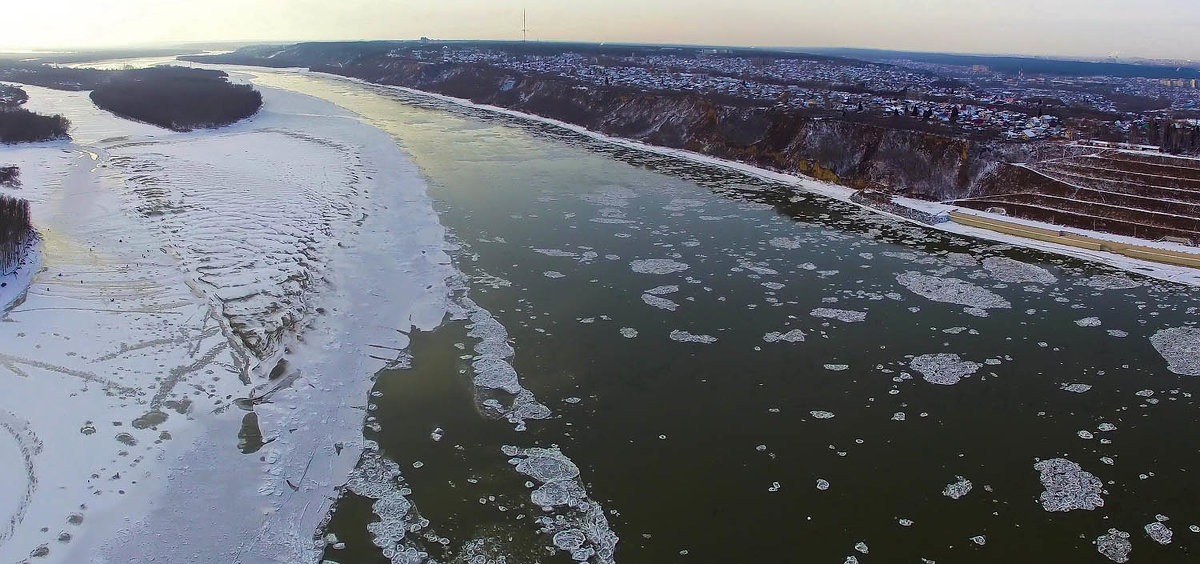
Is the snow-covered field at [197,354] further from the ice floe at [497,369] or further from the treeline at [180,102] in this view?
the treeline at [180,102]

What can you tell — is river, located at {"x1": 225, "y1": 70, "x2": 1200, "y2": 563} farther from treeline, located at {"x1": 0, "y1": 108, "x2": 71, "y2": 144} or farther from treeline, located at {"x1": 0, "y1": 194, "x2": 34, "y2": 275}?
treeline, located at {"x1": 0, "y1": 108, "x2": 71, "y2": 144}

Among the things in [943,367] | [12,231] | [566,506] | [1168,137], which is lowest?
[566,506]

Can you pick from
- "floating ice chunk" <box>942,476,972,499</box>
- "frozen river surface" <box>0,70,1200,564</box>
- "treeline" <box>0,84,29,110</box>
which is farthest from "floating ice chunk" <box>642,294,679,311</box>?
"treeline" <box>0,84,29,110</box>

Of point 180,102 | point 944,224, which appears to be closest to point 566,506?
point 944,224

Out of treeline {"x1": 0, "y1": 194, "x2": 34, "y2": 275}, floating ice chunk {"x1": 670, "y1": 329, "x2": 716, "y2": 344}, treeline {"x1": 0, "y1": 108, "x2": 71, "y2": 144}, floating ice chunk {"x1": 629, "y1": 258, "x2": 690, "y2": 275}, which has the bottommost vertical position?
floating ice chunk {"x1": 670, "y1": 329, "x2": 716, "y2": 344}

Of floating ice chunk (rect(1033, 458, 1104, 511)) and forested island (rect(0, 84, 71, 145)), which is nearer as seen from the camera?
floating ice chunk (rect(1033, 458, 1104, 511))

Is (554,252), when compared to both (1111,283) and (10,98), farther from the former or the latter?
(10,98)

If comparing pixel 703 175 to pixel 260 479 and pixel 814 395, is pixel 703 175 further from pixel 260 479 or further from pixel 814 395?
pixel 260 479
